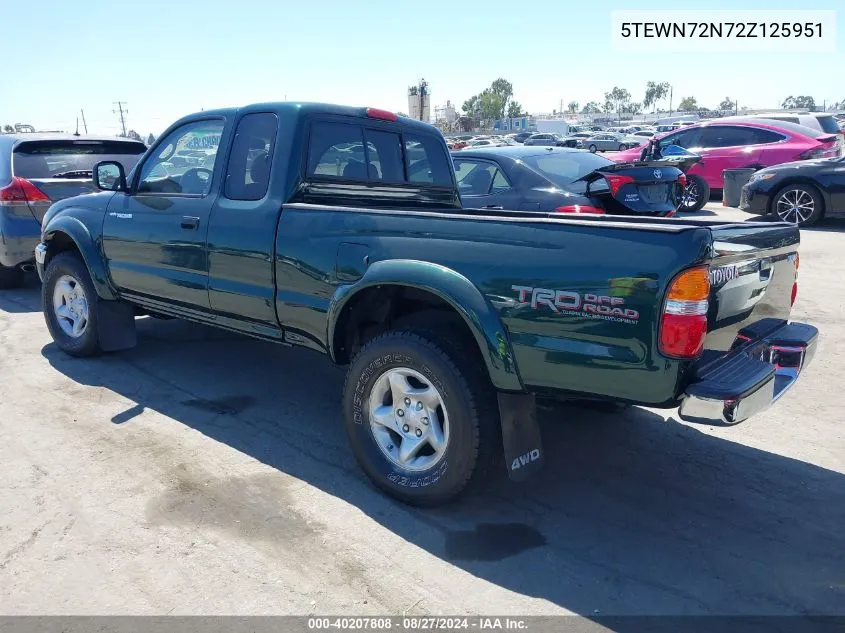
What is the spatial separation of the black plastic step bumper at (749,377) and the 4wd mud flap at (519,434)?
0.75 metres

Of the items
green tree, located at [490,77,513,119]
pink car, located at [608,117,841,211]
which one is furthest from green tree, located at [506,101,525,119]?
pink car, located at [608,117,841,211]

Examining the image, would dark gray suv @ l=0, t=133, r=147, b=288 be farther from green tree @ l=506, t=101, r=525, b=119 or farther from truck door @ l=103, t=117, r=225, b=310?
green tree @ l=506, t=101, r=525, b=119

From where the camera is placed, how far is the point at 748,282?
320 centimetres

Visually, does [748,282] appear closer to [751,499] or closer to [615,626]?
[751,499]

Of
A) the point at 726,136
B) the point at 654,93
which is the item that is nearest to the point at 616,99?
the point at 654,93

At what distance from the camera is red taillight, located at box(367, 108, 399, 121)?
4.64 meters

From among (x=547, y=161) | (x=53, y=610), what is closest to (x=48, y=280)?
(x=53, y=610)

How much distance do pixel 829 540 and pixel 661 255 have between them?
5.35 feet

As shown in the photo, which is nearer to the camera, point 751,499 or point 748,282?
point 748,282

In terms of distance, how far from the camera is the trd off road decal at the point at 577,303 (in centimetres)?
275

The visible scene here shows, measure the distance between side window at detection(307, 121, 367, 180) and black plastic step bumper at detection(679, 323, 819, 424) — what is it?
2.48 meters

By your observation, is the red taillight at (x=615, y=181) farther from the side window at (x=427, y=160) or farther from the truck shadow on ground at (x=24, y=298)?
the truck shadow on ground at (x=24, y=298)

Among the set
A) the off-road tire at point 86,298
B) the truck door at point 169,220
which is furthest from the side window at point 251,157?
the off-road tire at point 86,298

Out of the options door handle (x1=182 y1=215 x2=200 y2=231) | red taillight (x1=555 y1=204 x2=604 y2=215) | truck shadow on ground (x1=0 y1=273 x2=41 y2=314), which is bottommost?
truck shadow on ground (x1=0 y1=273 x2=41 y2=314)
